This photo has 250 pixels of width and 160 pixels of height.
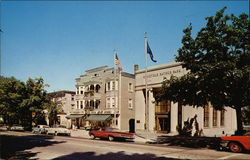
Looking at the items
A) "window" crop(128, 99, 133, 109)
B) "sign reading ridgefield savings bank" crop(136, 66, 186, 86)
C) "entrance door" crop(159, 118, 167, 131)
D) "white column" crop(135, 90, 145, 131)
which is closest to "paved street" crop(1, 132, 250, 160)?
"sign reading ridgefield savings bank" crop(136, 66, 186, 86)

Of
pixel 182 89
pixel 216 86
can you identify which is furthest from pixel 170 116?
pixel 216 86

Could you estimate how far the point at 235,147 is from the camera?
553 inches

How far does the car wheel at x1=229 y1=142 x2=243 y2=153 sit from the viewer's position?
13.9 metres

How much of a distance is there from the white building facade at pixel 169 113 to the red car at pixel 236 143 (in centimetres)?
1434

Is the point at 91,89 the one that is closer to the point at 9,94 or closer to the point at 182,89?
the point at 9,94

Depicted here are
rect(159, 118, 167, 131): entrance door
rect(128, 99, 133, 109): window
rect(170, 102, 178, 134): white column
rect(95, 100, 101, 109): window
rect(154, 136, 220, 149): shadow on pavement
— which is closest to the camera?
rect(154, 136, 220, 149): shadow on pavement

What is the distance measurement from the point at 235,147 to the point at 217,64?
6171 millimetres

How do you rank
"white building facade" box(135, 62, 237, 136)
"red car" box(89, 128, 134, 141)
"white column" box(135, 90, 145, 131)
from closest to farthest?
"red car" box(89, 128, 134, 141) → "white building facade" box(135, 62, 237, 136) → "white column" box(135, 90, 145, 131)

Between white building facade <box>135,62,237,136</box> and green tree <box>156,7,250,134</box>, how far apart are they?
9.29 metres

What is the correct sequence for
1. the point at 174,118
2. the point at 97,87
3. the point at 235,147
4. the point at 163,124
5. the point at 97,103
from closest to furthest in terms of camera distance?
1. the point at 235,147
2. the point at 174,118
3. the point at 163,124
4. the point at 97,103
5. the point at 97,87

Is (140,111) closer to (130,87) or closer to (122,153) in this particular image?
(130,87)

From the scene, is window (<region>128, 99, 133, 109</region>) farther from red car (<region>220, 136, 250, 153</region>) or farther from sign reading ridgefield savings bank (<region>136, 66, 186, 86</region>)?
red car (<region>220, 136, 250, 153</region>)

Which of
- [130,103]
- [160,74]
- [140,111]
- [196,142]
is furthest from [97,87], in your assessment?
[196,142]

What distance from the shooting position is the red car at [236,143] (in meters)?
13.6
